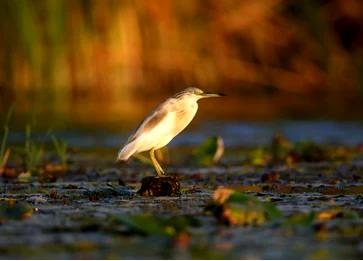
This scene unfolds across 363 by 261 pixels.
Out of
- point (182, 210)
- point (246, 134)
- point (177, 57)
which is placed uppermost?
point (177, 57)

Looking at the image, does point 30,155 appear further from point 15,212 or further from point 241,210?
point 241,210

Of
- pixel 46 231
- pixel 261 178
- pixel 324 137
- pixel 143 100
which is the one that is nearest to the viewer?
pixel 46 231

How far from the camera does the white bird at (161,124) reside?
7.12 m

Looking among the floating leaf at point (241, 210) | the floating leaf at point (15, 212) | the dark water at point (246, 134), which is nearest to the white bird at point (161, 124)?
the floating leaf at point (15, 212)

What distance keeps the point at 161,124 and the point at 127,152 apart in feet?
1.01

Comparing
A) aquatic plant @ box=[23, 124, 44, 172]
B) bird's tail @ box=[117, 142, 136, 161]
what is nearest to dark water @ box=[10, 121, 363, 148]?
aquatic plant @ box=[23, 124, 44, 172]

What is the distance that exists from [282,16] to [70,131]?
5731mm

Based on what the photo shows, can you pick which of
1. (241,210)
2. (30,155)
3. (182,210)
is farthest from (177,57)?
(241,210)

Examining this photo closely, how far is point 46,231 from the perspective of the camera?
17.5 feet

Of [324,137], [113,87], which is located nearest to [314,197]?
[324,137]

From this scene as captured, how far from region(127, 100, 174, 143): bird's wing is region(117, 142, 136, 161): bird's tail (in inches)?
2.5

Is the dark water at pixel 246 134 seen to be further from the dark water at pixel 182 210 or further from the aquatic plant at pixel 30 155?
the aquatic plant at pixel 30 155

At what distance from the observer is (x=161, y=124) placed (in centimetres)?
714

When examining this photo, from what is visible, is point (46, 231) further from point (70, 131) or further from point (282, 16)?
point (282, 16)
